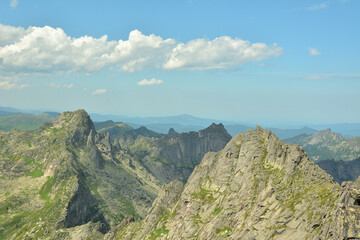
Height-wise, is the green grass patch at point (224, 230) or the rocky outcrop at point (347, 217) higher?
the rocky outcrop at point (347, 217)

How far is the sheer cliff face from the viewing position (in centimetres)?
8688

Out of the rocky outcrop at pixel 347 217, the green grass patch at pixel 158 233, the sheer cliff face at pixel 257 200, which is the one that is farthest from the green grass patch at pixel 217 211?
the rocky outcrop at pixel 347 217

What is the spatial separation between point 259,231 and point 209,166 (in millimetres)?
67065

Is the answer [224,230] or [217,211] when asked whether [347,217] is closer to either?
[224,230]

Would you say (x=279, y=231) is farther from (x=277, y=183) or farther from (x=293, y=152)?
(x=293, y=152)

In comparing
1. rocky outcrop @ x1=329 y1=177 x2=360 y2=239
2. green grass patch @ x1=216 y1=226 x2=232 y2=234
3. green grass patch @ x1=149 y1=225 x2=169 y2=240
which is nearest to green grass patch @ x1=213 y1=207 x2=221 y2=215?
green grass patch @ x1=216 y1=226 x2=232 y2=234

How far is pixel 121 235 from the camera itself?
570ft

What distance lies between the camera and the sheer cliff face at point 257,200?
8688cm

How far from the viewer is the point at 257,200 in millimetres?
116938

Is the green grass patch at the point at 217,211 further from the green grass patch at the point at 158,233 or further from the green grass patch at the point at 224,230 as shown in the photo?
the green grass patch at the point at 158,233

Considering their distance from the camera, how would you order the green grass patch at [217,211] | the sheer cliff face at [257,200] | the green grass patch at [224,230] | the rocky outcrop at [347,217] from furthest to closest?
the green grass patch at [217,211]
the green grass patch at [224,230]
the sheer cliff face at [257,200]
the rocky outcrop at [347,217]

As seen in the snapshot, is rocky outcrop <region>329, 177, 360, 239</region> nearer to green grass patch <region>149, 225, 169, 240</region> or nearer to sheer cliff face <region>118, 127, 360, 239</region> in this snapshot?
sheer cliff face <region>118, 127, 360, 239</region>

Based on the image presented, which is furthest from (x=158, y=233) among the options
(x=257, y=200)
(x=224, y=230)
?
(x=257, y=200)

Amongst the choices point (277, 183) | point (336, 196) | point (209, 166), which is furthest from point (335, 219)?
point (209, 166)
